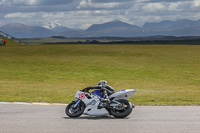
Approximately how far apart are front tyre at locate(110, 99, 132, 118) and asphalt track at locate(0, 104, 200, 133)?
209 millimetres

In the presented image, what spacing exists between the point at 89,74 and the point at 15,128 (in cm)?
2959

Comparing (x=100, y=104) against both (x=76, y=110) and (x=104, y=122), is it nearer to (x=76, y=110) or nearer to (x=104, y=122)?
(x=104, y=122)

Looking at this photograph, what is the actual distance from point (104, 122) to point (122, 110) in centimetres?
104

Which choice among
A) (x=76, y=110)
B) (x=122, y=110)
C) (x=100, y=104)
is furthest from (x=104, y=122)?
(x=76, y=110)

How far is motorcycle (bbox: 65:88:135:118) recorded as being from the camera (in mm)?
12656

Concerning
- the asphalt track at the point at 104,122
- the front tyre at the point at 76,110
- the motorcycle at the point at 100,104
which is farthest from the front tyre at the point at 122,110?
the front tyre at the point at 76,110

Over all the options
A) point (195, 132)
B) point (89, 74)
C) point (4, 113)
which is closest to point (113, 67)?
point (89, 74)

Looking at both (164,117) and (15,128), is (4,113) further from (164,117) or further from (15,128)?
(164,117)

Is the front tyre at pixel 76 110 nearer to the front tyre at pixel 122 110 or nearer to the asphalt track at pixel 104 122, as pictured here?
the asphalt track at pixel 104 122

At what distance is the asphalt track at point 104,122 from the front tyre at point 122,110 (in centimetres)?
21

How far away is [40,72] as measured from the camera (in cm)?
4247

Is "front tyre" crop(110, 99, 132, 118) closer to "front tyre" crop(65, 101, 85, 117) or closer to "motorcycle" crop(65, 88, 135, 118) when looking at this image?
"motorcycle" crop(65, 88, 135, 118)

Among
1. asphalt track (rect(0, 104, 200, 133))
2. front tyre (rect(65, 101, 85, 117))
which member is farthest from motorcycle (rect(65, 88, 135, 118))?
asphalt track (rect(0, 104, 200, 133))

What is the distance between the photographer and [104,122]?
11969 mm
